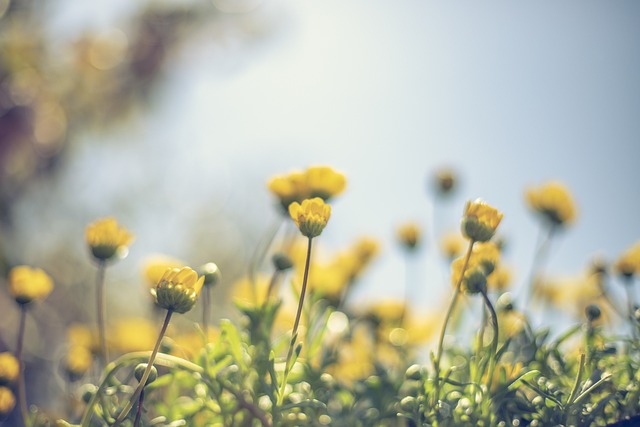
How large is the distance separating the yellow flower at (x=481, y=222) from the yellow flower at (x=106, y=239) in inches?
13.0

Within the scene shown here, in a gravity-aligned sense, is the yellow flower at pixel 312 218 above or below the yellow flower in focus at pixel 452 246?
above

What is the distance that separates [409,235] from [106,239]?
424mm

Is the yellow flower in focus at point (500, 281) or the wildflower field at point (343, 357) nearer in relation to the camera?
the wildflower field at point (343, 357)

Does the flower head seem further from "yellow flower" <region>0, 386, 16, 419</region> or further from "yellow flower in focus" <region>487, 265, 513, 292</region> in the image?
"yellow flower" <region>0, 386, 16, 419</region>

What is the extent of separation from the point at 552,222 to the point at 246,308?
1.29ft

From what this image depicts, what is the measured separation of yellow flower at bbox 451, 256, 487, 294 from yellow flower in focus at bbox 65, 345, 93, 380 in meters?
0.45

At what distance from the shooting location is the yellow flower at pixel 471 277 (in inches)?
17.7

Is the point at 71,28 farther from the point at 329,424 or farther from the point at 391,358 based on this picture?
the point at 329,424

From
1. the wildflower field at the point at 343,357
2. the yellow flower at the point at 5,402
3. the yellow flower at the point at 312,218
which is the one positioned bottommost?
the yellow flower at the point at 5,402

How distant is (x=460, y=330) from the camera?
715 millimetres

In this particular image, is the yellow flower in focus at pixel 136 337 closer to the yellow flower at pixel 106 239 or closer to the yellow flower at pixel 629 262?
the yellow flower at pixel 106 239

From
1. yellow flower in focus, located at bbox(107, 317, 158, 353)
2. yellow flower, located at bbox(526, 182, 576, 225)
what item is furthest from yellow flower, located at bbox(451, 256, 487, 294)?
yellow flower in focus, located at bbox(107, 317, 158, 353)

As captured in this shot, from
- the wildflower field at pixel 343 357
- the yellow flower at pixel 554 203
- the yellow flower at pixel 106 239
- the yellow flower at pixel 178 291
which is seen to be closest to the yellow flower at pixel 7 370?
the wildflower field at pixel 343 357

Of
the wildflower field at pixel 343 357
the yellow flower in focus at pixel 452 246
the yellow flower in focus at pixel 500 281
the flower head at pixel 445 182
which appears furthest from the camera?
the flower head at pixel 445 182
